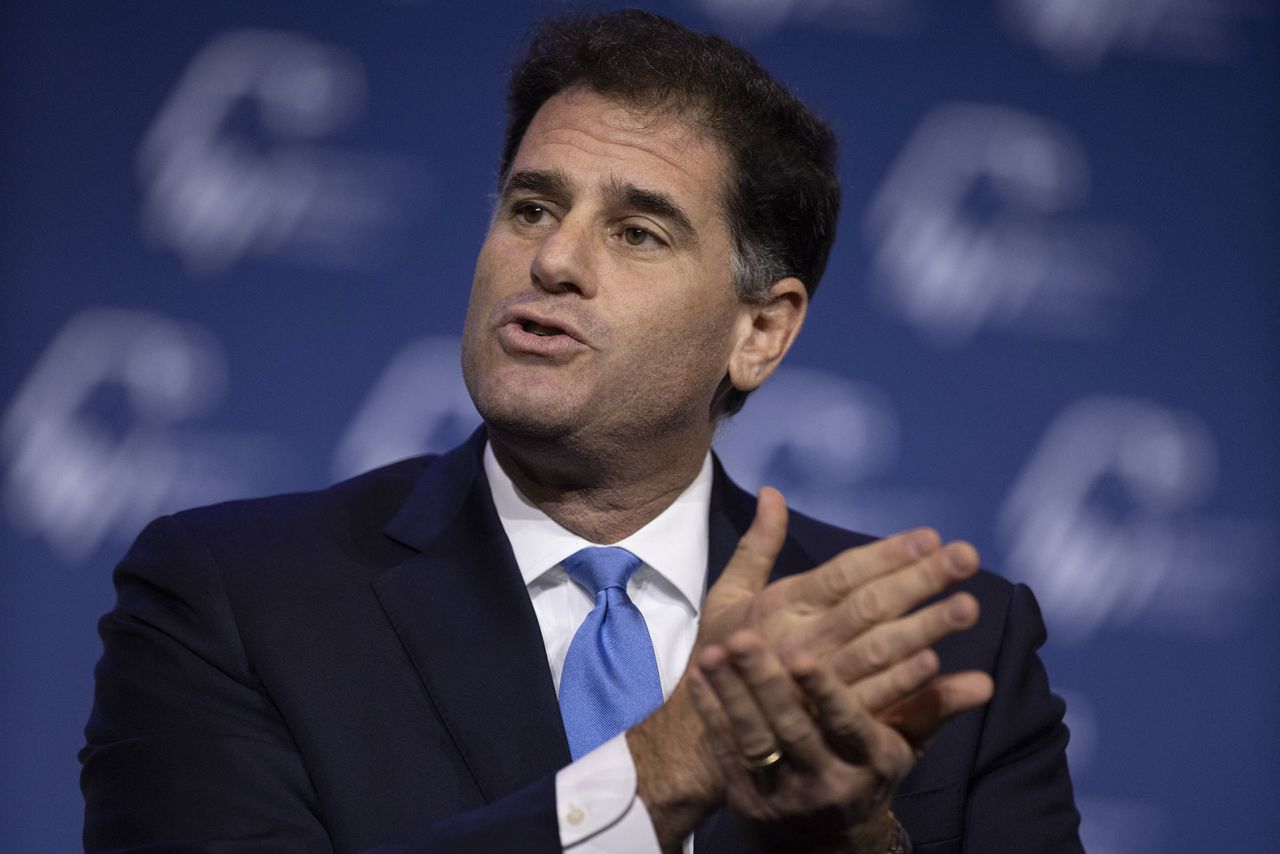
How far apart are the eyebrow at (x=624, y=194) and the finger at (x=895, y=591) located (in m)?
0.89

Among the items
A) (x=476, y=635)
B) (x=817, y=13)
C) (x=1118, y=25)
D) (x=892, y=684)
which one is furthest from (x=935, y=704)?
(x=1118, y=25)

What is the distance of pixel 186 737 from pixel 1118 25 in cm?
249

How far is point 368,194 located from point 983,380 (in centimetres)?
137

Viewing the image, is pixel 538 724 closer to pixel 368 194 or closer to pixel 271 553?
pixel 271 553

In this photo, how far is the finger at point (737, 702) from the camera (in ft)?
4.19

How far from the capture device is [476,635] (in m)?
1.88

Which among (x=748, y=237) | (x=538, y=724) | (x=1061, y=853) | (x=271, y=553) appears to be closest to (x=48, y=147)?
(x=271, y=553)

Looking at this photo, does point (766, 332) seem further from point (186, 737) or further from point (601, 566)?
point (186, 737)

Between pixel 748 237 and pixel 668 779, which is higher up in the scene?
pixel 748 237

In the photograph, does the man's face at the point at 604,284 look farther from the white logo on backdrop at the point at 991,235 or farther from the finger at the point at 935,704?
the white logo on backdrop at the point at 991,235

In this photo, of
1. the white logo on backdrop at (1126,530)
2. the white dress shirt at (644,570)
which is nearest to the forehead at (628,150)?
the white dress shirt at (644,570)

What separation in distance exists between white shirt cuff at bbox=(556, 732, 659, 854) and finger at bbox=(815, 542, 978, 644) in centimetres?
26

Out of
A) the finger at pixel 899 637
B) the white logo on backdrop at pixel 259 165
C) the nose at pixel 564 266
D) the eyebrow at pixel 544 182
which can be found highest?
the white logo on backdrop at pixel 259 165

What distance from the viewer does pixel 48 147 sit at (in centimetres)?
283
